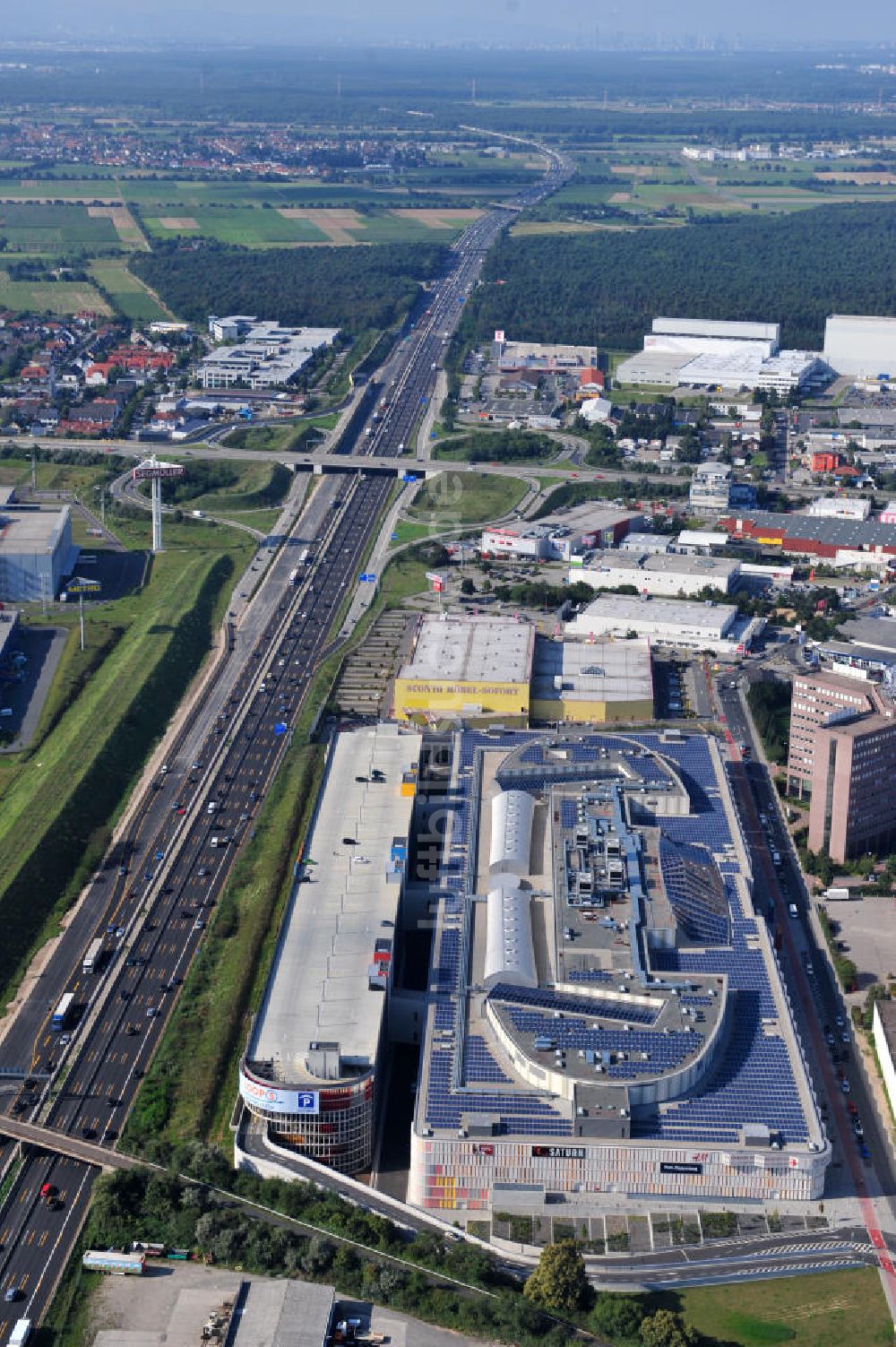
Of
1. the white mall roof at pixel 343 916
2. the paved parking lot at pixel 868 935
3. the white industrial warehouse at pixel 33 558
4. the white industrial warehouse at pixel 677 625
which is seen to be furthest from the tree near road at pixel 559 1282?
the white industrial warehouse at pixel 33 558

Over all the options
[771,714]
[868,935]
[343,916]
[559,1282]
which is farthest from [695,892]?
[771,714]

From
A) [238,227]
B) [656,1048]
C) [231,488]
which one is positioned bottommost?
[238,227]

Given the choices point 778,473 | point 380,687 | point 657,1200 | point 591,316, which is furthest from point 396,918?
point 591,316

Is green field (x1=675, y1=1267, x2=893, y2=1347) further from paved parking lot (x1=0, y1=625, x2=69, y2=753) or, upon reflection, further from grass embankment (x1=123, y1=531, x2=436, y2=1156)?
paved parking lot (x1=0, y1=625, x2=69, y2=753)

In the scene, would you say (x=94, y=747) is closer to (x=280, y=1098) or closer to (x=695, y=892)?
(x=695, y=892)

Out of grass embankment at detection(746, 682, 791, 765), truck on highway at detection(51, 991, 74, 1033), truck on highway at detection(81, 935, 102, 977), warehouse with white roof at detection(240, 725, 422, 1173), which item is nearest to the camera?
warehouse with white roof at detection(240, 725, 422, 1173)

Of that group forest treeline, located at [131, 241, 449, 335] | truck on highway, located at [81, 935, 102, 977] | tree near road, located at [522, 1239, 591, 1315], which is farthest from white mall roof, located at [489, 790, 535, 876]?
forest treeline, located at [131, 241, 449, 335]
